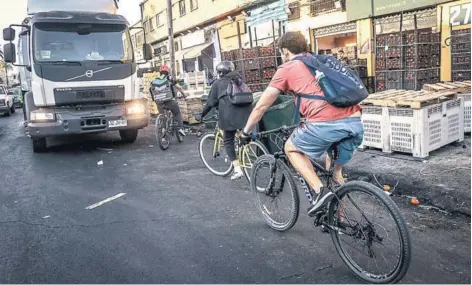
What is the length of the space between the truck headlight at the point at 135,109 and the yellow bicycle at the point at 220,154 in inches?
112

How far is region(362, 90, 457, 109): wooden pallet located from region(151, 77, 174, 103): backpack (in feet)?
14.1

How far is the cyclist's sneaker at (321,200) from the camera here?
3412 mm

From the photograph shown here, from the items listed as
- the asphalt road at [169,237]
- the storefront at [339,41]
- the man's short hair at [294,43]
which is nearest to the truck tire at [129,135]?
the asphalt road at [169,237]

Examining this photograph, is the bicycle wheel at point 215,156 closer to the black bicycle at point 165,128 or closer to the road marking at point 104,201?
the road marking at point 104,201

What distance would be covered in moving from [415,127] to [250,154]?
8.10 ft

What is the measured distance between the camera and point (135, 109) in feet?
30.2

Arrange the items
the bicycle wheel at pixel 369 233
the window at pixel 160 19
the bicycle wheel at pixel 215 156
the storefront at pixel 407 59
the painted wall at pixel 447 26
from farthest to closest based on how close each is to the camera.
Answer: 1. the window at pixel 160 19
2. the painted wall at pixel 447 26
3. the storefront at pixel 407 59
4. the bicycle wheel at pixel 215 156
5. the bicycle wheel at pixel 369 233

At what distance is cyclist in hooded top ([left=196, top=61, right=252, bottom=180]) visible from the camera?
19.6 ft

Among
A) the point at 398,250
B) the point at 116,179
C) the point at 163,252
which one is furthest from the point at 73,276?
the point at 116,179

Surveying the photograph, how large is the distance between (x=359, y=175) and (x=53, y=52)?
253 inches

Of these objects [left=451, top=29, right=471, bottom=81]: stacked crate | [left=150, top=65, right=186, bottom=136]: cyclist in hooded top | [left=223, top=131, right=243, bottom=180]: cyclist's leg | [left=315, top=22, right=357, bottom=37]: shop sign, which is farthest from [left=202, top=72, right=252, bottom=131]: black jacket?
[left=315, top=22, right=357, bottom=37]: shop sign

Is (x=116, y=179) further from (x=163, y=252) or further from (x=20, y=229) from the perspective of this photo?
(x=163, y=252)

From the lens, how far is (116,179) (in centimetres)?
675

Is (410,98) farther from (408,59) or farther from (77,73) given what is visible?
(77,73)
